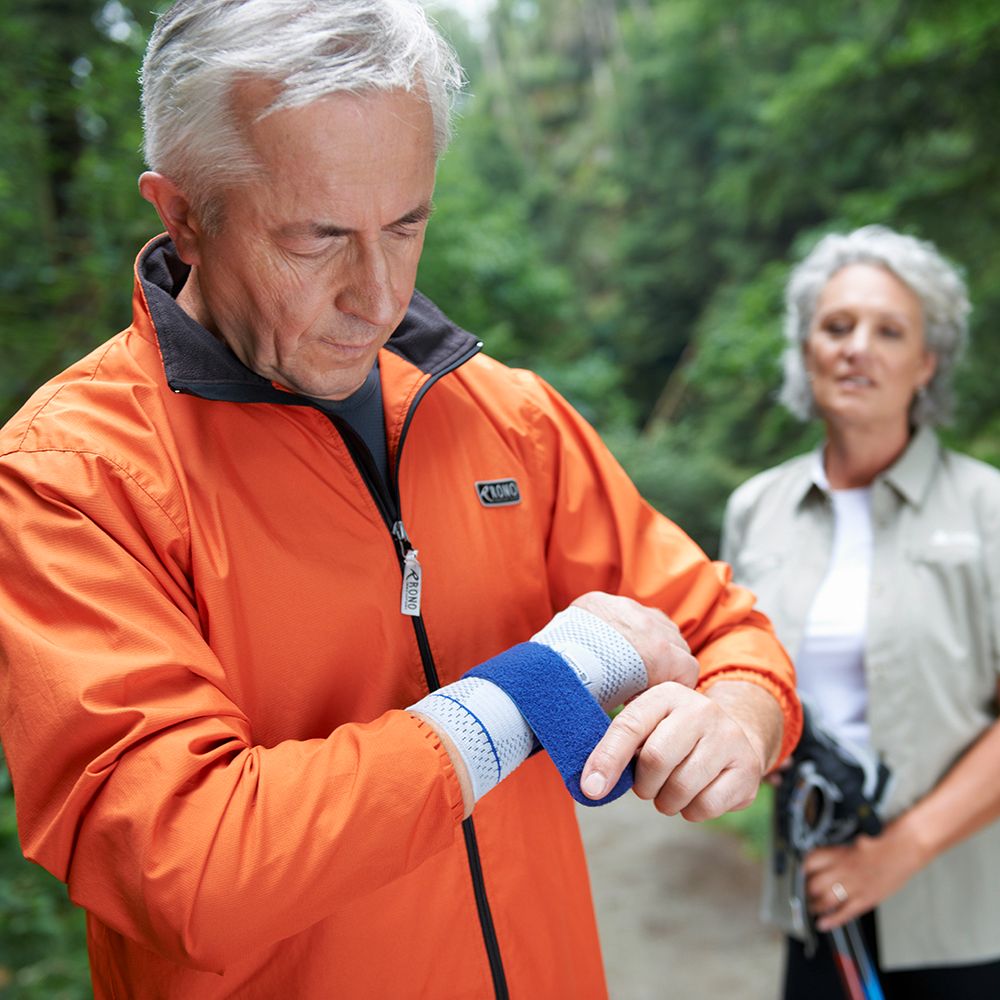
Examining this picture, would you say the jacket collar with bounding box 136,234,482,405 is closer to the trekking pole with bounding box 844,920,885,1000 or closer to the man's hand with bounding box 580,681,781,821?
the man's hand with bounding box 580,681,781,821

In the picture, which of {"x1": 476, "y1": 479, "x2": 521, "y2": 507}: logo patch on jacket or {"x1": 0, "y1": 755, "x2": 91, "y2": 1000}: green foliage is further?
{"x1": 0, "y1": 755, "x2": 91, "y2": 1000}: green foliage

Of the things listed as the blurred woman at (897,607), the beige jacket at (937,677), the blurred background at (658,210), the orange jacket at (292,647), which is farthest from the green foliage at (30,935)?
the beige jacket at (937,677)

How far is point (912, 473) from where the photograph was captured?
229 cm

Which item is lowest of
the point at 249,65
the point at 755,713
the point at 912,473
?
the point at 912,473

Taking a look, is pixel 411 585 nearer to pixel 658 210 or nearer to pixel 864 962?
pixel 864 962

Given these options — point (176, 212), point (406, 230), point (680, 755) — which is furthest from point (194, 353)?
point (680, 755)

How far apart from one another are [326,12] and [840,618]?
1.80 metres

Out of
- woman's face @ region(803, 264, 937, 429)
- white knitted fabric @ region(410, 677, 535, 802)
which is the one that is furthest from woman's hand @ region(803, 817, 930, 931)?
white knitted fabric @ region(410, 677, 535, 802)

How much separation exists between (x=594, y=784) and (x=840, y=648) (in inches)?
55.7

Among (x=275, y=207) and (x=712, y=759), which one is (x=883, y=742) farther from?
(x=275, y=207)

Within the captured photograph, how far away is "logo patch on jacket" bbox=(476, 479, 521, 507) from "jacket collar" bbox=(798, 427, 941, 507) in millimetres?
1345

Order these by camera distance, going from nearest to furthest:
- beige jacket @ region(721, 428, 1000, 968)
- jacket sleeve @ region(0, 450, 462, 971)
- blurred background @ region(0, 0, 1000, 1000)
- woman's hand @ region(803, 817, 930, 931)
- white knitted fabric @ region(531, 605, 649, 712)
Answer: jacket sleeve @ region(0, 450, 462, 971) < white knitted fabric @ region(531, 605, 649, 712) < woman's hand @ region(803, 817, 930, 931) < beige jacket @ region(721, 428, 1000, 968) < blurred background @ region(0, 0, 1000, 1000)

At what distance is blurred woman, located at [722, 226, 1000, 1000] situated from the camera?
207cm

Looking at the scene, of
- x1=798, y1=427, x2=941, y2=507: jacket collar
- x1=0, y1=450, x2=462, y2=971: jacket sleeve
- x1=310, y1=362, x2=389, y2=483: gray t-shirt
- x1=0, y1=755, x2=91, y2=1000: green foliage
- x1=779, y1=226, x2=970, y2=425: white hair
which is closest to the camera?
x1=0, y1=450, x2=462, y2=971: jacket sleeve
